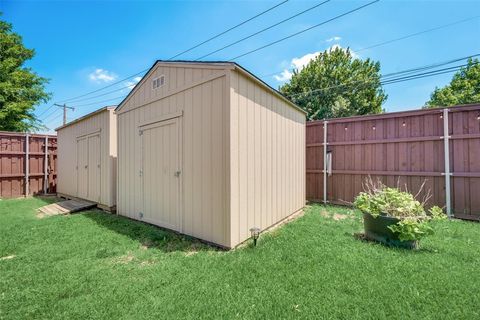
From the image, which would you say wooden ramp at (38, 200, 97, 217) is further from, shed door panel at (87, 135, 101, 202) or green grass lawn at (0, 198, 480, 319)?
green grass lawn at (0, 198, 480, 319)

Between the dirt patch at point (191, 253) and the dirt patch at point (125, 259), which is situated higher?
the dirt patch at point (191, 253)

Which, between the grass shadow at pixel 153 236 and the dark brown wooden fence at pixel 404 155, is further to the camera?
the dark brown wooden fence at pixel 404 155

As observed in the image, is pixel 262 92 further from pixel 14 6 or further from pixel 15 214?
pixel 14 6

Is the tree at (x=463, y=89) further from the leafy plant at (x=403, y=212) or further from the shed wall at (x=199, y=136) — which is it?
the shed wall at (x=199, y=136)

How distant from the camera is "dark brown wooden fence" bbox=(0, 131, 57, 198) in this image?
8141mm

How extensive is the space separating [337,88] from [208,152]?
1553 centimetres

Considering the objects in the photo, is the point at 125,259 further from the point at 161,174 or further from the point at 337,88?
the point at 337,88

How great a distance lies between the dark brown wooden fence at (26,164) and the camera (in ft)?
26.7

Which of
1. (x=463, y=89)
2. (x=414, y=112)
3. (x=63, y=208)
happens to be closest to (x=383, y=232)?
(x=414, y=112)

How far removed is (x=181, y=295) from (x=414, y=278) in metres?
2.27

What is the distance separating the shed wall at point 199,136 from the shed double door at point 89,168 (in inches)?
112

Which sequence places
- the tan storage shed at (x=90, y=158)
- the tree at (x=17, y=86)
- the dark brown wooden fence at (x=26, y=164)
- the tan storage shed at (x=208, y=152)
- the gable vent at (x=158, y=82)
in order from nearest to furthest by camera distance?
the tan storage shed at (x=208, y=152) → the gable vent at (x=158, y=82) → the tan storage shed at (x=90, y=158) → the dark brown wooden fence at (x=26, y=164) → the tree at (x=17, y=86)

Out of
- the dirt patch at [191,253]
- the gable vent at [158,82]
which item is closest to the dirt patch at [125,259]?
the dirt patch at [191,253]

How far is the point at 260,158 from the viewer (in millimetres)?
3922
